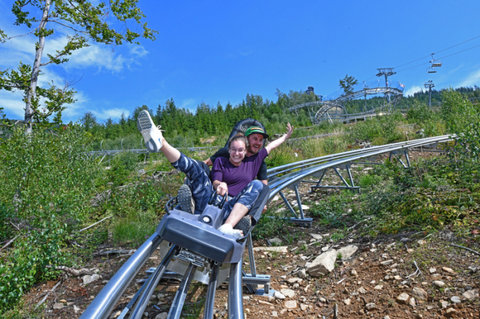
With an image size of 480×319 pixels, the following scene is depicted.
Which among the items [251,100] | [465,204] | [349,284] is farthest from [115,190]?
[251,100]

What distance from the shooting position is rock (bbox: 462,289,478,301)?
8.20 feet

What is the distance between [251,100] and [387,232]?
60.3 meters

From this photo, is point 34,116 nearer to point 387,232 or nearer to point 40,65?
point 40,65

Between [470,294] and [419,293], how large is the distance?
14.0 inches

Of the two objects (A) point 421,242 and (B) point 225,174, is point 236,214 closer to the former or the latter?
(B) point 225,174

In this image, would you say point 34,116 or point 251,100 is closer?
point 34,116

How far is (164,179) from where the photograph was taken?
7.31 meters

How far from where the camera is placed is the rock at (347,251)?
12.1 feet

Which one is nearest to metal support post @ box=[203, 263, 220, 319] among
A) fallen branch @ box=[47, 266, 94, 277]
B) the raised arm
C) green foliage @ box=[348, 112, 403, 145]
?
the raised arm

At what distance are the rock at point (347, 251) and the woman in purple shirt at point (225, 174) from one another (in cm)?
140

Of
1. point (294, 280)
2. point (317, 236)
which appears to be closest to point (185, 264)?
point (294, 280)

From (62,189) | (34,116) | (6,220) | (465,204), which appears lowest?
(465,204)

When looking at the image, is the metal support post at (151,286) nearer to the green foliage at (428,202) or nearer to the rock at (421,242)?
the rock at (421,242)

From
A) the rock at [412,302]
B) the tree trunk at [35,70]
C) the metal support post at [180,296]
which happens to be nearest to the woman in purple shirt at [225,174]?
the metal support post at [180,296]
